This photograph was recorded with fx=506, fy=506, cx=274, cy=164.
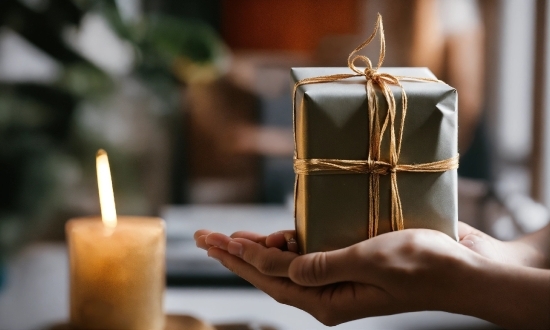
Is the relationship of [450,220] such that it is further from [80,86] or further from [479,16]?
[479,16]

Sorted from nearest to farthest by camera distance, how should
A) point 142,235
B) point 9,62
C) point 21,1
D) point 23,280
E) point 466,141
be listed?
point 142,235
point 23,280
point 21,1
point 9,62
point 466,141

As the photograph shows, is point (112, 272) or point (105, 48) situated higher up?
point (105, 48)

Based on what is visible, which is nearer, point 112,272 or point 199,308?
point 112,272

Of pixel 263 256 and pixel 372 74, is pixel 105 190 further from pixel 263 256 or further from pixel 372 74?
pixel 372 74

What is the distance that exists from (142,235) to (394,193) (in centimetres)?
29

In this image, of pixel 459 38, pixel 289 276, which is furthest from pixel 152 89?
pixel 289 276

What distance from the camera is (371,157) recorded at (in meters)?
0.58

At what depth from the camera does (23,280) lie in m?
0.97

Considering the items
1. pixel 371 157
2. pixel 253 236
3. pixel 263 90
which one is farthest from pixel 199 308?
pixel 263 90

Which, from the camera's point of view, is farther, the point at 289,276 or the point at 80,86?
the point at 80,86

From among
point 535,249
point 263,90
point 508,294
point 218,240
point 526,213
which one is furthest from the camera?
point 263,90

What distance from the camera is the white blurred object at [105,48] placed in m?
1.37

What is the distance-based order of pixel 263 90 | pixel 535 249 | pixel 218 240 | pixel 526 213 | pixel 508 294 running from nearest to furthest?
1. pixel 508 294
2. pixel 218 240
3. pixel 535 249
4. pixel 526 213
5. pixel 263 90

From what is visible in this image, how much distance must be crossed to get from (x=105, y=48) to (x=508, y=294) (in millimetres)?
1232
